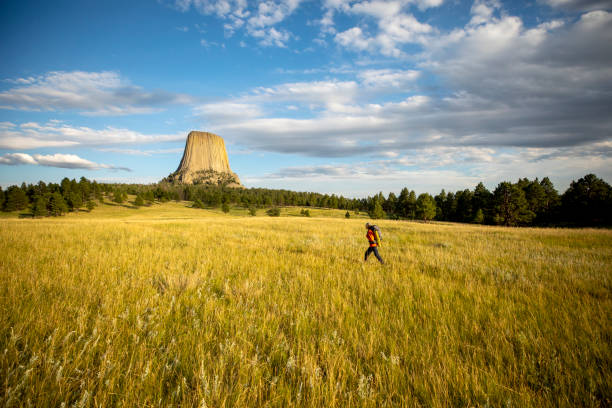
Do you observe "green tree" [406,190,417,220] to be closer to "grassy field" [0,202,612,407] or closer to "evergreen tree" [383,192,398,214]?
"evergreen tree" [383,192,398,214]

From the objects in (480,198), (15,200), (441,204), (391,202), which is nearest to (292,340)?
(480,198)

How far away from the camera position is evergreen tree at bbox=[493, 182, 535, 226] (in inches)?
2099

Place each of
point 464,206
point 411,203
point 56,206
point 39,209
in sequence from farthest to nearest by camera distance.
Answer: point 411,203 < point 464,206 < point 56,206 < point 39,209

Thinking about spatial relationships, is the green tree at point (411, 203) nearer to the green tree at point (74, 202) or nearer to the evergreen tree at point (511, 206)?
the evergreen tree at point (511, 206)

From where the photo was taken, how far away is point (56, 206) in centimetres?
6975

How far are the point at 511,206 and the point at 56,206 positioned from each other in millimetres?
128666

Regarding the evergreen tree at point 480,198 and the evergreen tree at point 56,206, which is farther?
the evergreen tree at point 56,206

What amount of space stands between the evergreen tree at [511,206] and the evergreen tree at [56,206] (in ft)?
408

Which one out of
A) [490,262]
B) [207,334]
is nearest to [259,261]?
[207,334]

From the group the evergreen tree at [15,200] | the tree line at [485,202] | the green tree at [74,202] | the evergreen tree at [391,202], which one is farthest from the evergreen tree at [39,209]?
the evergreen tree at [391,202]

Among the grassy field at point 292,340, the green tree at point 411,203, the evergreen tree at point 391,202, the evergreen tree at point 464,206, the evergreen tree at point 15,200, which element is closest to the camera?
the grassy field at point 292,340

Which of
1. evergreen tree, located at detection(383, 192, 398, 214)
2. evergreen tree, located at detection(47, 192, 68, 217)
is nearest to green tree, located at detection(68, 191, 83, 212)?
evergreen tree, located at detection(47, 192, 68, 217)

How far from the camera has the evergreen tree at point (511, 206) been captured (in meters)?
53.3

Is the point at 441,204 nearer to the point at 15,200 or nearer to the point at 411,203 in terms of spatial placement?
the point at 411,203
